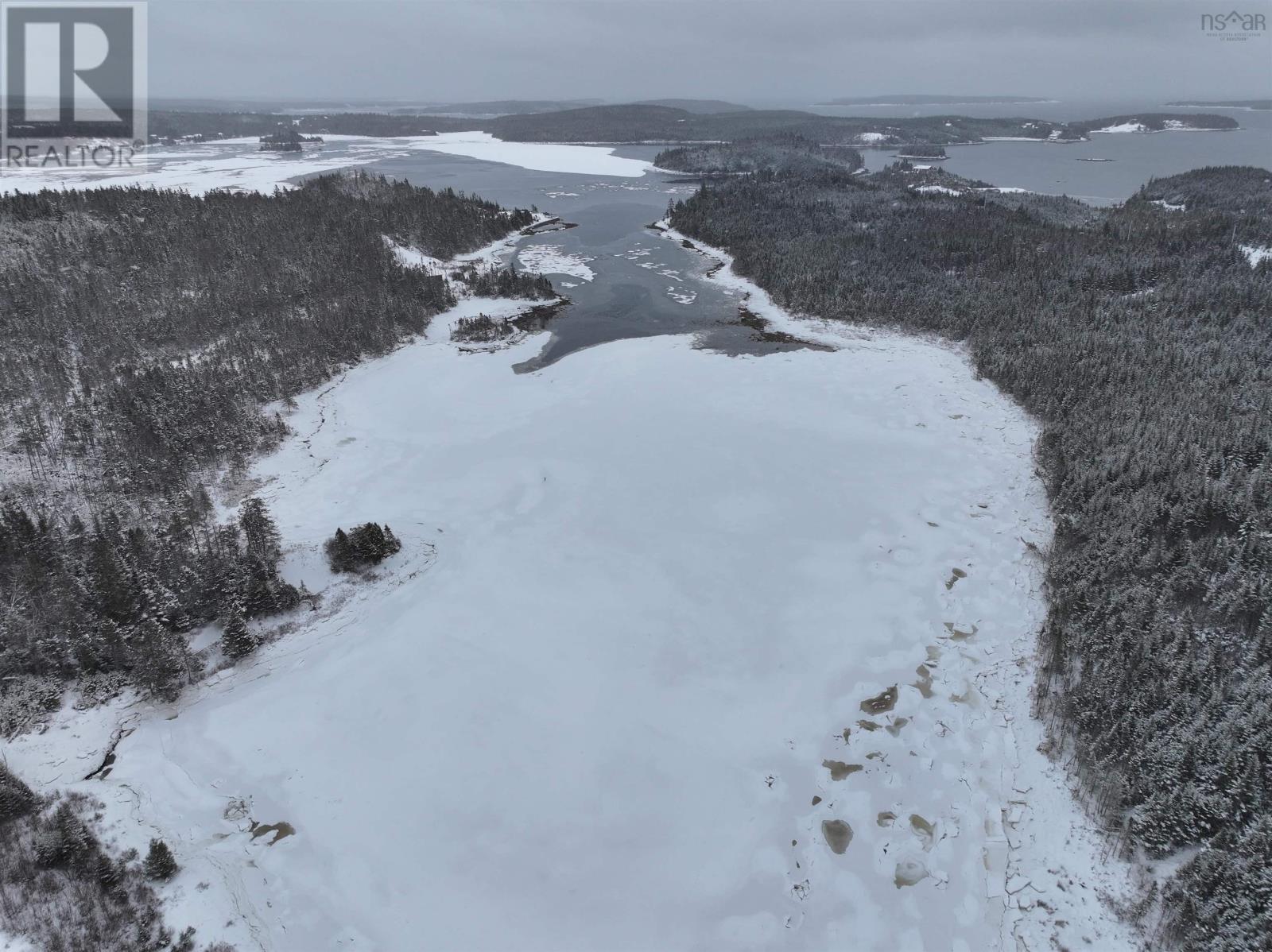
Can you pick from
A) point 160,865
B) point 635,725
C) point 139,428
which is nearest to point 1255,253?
point 635,725

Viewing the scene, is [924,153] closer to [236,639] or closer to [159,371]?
[159,371]

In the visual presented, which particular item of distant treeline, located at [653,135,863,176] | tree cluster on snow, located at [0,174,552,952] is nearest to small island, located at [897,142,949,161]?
distant treeline, located at [653,135,863,176]

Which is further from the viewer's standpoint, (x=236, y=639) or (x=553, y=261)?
(x=553, y=261)

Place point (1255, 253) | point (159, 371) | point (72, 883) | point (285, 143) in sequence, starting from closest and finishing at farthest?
point (72, 883), point (159, 371), point (1255, 253), point (285, 143)

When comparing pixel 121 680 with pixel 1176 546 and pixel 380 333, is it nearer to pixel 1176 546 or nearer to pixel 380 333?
pixel 380 333

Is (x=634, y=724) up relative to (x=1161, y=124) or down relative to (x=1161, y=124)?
down

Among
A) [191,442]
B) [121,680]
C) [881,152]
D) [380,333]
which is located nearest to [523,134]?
[881,152]
